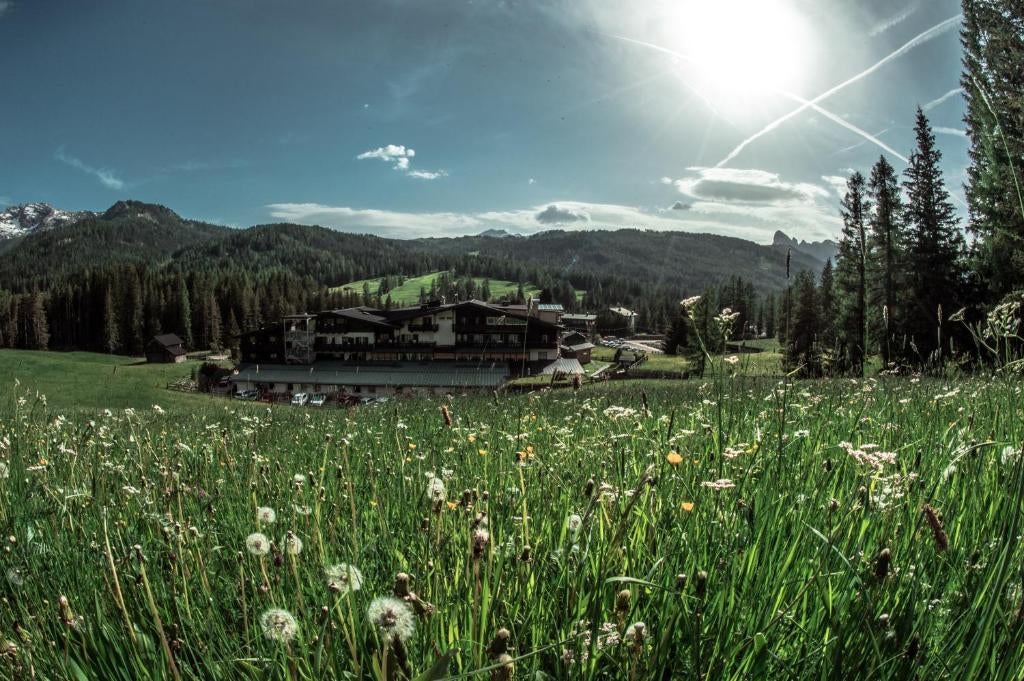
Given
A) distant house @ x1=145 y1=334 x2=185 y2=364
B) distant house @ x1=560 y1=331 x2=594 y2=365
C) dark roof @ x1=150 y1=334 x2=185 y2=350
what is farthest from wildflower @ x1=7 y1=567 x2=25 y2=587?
dark roof @ x1=150 y1=334 x2=185 y2=350

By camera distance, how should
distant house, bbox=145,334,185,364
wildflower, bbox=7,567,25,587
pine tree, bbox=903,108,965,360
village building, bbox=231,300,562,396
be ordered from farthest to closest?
1. distant house, bbox=145,334,185,364
2. village building, bbox=231,300,562,396
3. pine tree, bbox=903,108,965,360
4. wildflower, bbox=7,567,25,587

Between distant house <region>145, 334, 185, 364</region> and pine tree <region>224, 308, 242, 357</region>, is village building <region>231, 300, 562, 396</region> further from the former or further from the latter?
pine tree <region>224, 308, 242, 357</region>

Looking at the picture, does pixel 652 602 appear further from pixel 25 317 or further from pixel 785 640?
pixel 25 317

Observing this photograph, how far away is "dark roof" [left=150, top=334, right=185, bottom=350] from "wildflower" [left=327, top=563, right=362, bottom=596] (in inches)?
4825

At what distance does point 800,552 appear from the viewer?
1.80 metres

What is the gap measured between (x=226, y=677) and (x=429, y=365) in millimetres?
72941

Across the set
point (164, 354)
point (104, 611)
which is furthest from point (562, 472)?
point (164, 354)

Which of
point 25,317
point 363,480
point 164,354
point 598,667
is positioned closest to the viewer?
point 598,667

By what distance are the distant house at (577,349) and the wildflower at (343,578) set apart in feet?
271

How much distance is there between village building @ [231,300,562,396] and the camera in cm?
6994

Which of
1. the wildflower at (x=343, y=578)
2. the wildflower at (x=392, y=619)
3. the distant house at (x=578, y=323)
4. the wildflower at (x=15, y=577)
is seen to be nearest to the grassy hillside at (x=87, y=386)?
the wildflower at (x=15, y=577)

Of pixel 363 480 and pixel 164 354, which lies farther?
pixel 164 354

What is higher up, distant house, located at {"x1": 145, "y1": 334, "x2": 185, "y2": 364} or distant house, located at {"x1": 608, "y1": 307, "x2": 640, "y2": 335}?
distant house, located at {"x1": 608, "y1": 307, "x2": 640, "y2": 335}

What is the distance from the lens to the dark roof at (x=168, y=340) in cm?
10688
